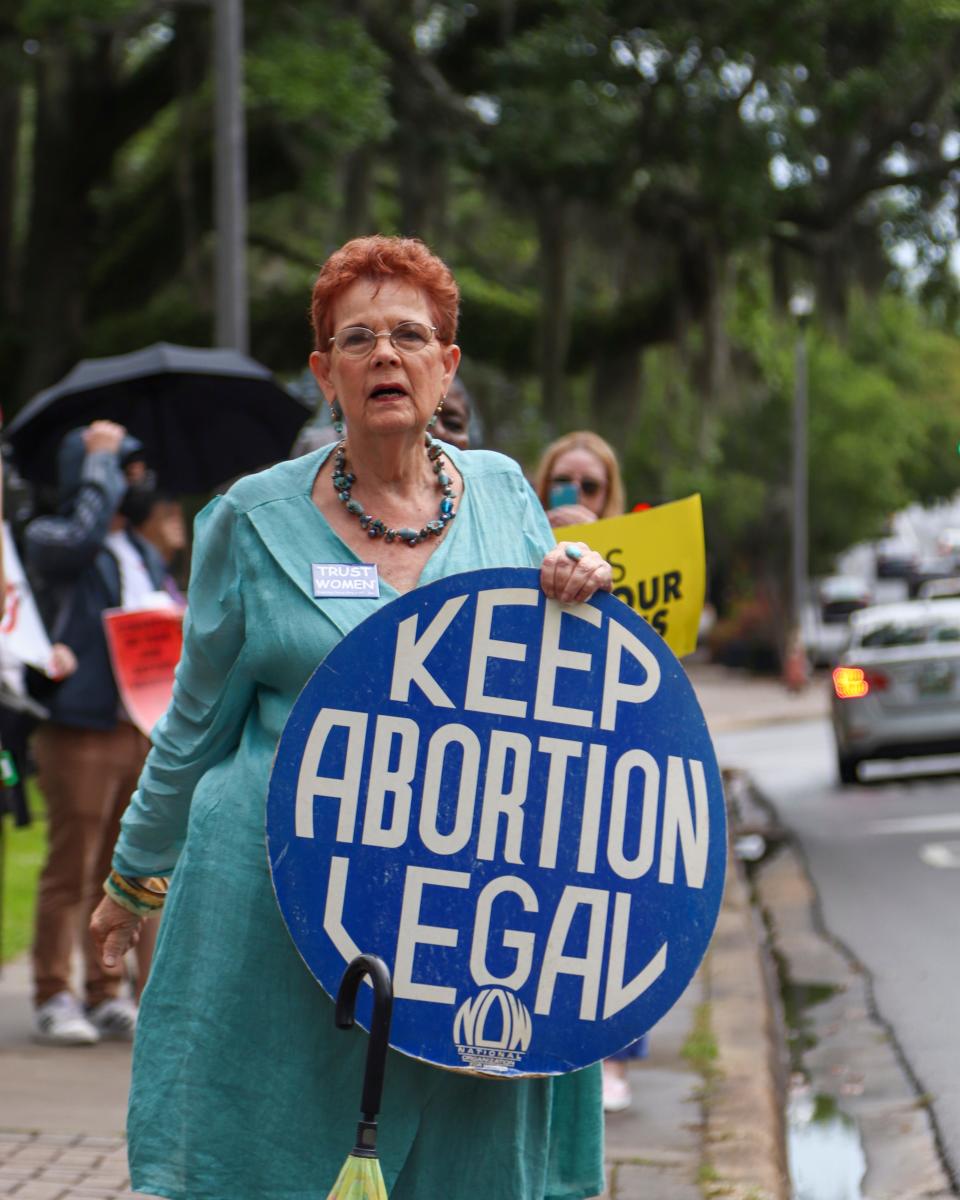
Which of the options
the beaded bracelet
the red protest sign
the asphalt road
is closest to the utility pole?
the asphalt road

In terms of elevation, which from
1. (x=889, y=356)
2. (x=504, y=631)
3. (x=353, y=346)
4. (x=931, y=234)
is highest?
(x=889, y=356)

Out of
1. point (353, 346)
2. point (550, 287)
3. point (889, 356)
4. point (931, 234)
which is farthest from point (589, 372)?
point (889, 356)

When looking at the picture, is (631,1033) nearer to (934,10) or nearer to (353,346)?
(353,346)

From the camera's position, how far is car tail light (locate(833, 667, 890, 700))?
16312 millimetres

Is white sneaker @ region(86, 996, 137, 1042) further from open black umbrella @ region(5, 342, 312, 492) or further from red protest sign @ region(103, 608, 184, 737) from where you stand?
open black umbrella @ region(5, 342, 312, 492)

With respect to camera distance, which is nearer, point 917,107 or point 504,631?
point 504,631

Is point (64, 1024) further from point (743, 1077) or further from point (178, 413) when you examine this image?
point (178, 413)

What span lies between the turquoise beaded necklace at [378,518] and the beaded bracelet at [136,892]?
0.61m

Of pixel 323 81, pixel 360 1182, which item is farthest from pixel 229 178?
pixel 360 1182

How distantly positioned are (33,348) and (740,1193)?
43.6 ft

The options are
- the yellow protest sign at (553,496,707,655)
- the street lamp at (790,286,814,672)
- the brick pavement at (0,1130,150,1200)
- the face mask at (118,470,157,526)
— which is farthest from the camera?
the street lamp at (790,286,814,672)

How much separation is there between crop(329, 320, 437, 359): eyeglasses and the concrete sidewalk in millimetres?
2500

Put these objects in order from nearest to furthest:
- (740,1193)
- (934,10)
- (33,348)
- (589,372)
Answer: (740,1193)
(934,10)
(33,348)
(589,372)

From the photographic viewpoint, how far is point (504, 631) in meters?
2.66
